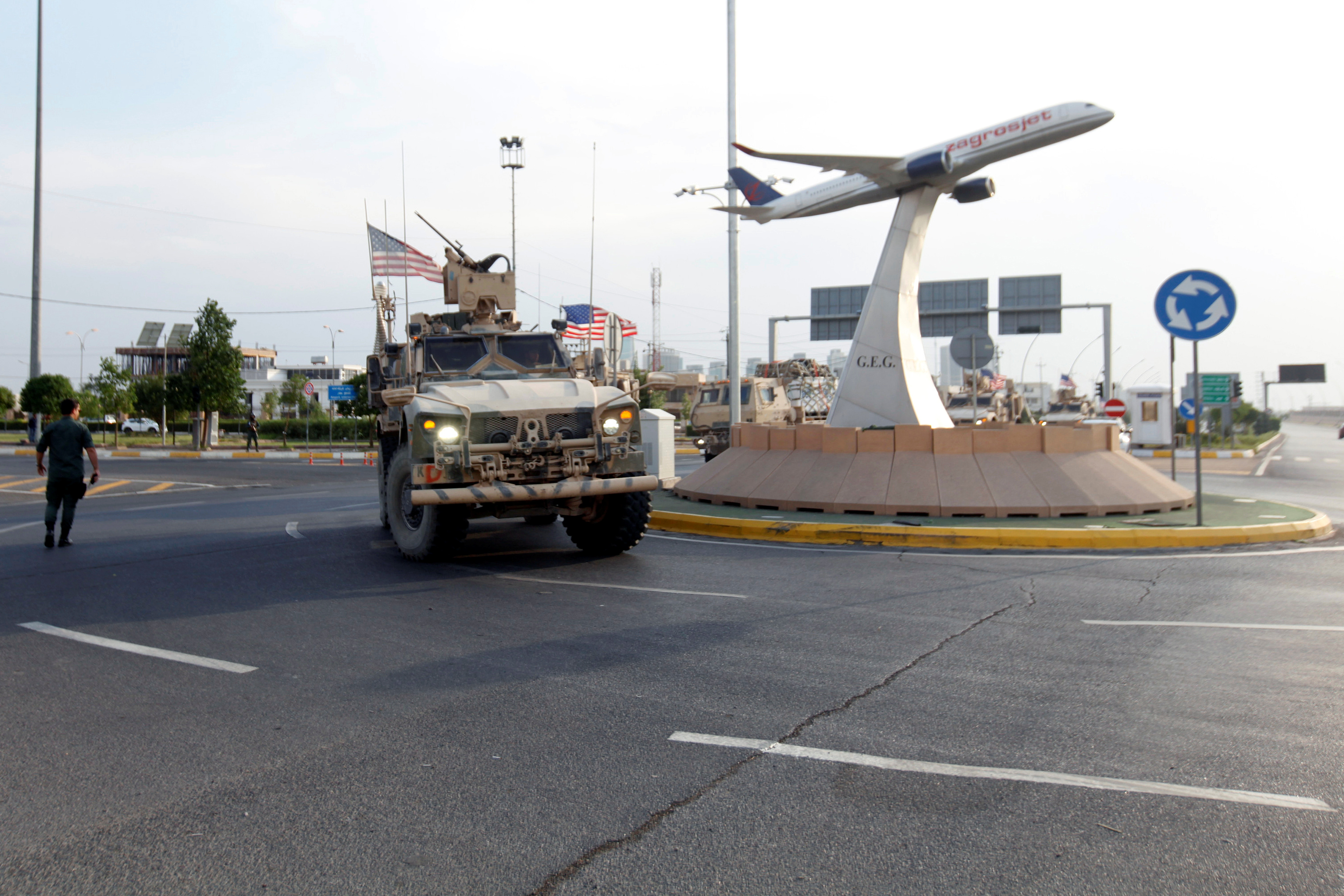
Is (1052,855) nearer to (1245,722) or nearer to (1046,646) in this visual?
(1245,722)

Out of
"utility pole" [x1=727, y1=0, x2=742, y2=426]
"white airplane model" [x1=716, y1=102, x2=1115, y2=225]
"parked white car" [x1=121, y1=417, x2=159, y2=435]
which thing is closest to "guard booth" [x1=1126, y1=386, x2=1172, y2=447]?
"utility pole" [x1=727, y1=0, x2=742, y2=426]

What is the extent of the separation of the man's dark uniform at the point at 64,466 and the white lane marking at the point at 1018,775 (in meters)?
9.30

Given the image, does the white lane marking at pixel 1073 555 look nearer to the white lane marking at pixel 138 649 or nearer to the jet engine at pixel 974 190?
the white lane marking at pixel 138 649

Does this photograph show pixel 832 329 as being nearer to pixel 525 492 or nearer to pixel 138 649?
pixel 525 492

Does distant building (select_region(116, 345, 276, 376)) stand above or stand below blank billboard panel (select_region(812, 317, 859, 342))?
above

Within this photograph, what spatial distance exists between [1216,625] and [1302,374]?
3353 inches

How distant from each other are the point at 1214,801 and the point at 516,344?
8.28 meters

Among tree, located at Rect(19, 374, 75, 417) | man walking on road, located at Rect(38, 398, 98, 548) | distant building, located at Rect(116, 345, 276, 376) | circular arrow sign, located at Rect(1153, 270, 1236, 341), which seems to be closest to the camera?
circular arrow sign, located at Rect(1153, 270, 1236, 341)

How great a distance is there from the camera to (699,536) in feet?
36.7

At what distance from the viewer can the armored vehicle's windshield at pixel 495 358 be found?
32.8 feet

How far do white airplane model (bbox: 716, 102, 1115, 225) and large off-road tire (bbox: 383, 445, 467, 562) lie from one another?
8.20 meters

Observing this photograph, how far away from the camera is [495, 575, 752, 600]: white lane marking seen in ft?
24.2

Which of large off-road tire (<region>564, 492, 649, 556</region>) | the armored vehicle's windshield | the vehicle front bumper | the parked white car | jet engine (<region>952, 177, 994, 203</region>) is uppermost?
jet engine (<region>952, 177, 994, 203</region>)

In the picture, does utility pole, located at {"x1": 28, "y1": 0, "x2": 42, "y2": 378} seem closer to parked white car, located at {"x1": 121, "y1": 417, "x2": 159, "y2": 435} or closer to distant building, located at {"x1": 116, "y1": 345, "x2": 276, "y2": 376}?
parked white car, located at {"x1": 121, "y1": 417, "x2": 159, "y2": 435}
